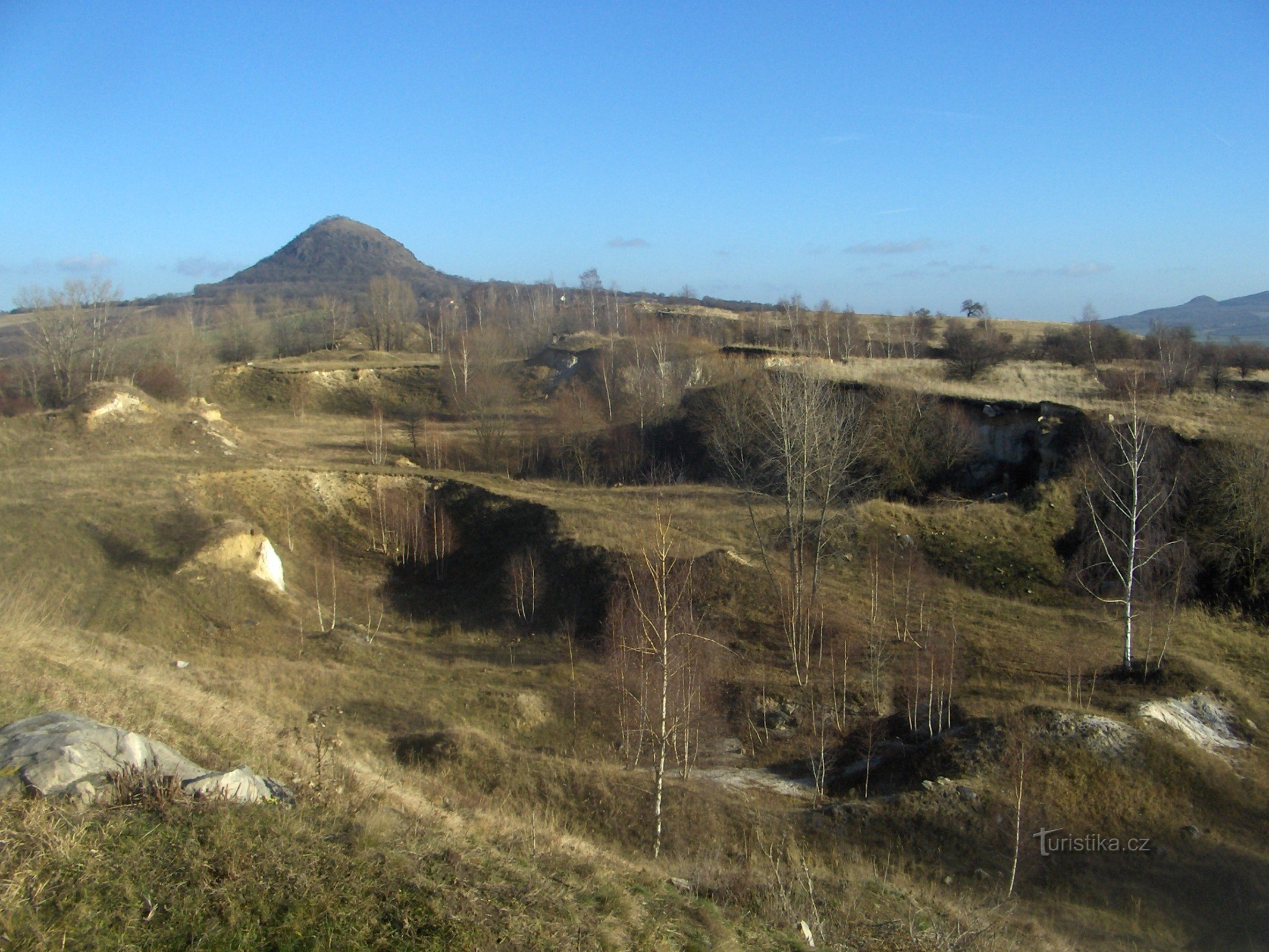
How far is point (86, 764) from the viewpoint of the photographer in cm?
622

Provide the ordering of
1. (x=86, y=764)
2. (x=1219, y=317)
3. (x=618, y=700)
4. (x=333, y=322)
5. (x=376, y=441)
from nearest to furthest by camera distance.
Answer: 1. (x=86, y=764)
2. (x=618, y=700)
3. (x=376, y=441)
4. (x=333, y=322)
5. (x=1219, y=317)

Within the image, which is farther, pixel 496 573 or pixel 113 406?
pixel 113 406

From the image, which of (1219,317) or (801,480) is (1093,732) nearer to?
(801,480)

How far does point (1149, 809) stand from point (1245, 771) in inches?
103

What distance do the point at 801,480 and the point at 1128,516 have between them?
8143 millimetres

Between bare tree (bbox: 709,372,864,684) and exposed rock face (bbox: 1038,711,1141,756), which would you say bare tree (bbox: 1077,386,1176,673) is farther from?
bare tree (bbox: 709,372,864,684)

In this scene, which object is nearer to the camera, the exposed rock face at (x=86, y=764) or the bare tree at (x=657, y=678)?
the exposed rock face at (x=86, y=764)

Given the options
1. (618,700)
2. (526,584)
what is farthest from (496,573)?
(618,700)

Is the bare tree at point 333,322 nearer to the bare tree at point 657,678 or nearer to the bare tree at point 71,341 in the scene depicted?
the bare tree at point 71,341

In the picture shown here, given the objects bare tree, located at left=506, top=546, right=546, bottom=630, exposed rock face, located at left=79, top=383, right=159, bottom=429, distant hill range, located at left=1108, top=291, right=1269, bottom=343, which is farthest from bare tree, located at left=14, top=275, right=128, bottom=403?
distant hill range, located at left=1108, top=291, right=1269, bottom=343

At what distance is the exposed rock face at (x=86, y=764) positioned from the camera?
5941 mm

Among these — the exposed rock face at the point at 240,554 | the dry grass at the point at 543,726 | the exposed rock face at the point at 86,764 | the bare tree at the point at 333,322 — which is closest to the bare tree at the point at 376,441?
the dry grass at the point at 543,726

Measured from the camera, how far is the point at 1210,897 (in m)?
11.8

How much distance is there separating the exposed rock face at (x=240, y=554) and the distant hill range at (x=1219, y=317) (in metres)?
93.1
